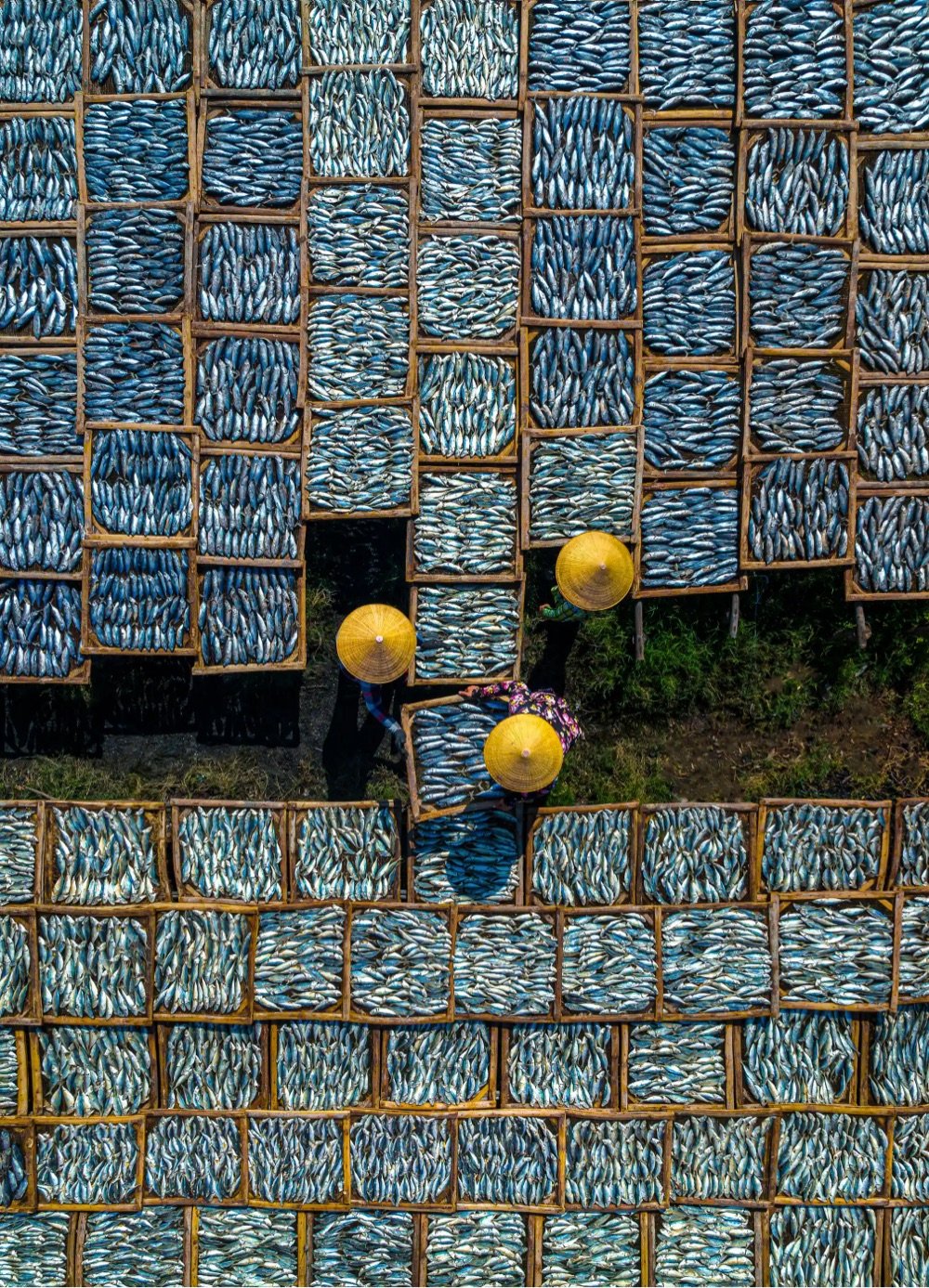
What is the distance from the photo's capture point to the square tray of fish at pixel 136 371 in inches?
257

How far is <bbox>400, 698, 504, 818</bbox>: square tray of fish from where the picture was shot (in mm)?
6586

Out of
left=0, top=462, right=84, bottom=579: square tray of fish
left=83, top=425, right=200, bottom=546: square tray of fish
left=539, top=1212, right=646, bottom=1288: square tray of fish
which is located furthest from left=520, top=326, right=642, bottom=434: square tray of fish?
left=539, top=1212, right=646, bottom=1288: square tray of fish

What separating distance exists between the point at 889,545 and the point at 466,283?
11.0ft

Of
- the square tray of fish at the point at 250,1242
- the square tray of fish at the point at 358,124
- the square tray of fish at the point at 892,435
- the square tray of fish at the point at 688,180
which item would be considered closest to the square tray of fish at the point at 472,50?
the square tray of fish at the point at 358,124

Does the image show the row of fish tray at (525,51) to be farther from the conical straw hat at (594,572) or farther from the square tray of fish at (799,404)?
the conical straw hat at (594,572)

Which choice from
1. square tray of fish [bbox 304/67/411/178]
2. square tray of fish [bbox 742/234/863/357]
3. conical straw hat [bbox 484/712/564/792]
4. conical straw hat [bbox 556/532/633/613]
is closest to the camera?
conical straw hat [bbox 484/712/564/792]

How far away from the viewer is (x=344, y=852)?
22.1ft

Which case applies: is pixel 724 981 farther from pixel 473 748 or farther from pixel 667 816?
pixel 473 748

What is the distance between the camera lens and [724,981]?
662cm

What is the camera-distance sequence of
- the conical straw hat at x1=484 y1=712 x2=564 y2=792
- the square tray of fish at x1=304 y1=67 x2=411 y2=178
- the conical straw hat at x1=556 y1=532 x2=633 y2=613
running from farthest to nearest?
the square tray of fish at x1=304 y1=67 x2=411 y2=178, the conical straw hat at x1=556 y1=532 x2=633 y2=613, the conical straw hat at x1=484 y1=712 x2=564 y2=792

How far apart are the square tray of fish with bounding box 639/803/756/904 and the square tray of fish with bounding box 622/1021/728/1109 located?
0.88m

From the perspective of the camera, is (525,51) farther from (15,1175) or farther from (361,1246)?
(15,1175)

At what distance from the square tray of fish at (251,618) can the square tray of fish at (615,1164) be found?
370 cm

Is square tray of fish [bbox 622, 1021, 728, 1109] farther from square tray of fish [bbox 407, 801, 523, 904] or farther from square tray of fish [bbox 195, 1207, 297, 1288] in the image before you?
square tray of fish [bbox 195, 1207, 297, 1288]
